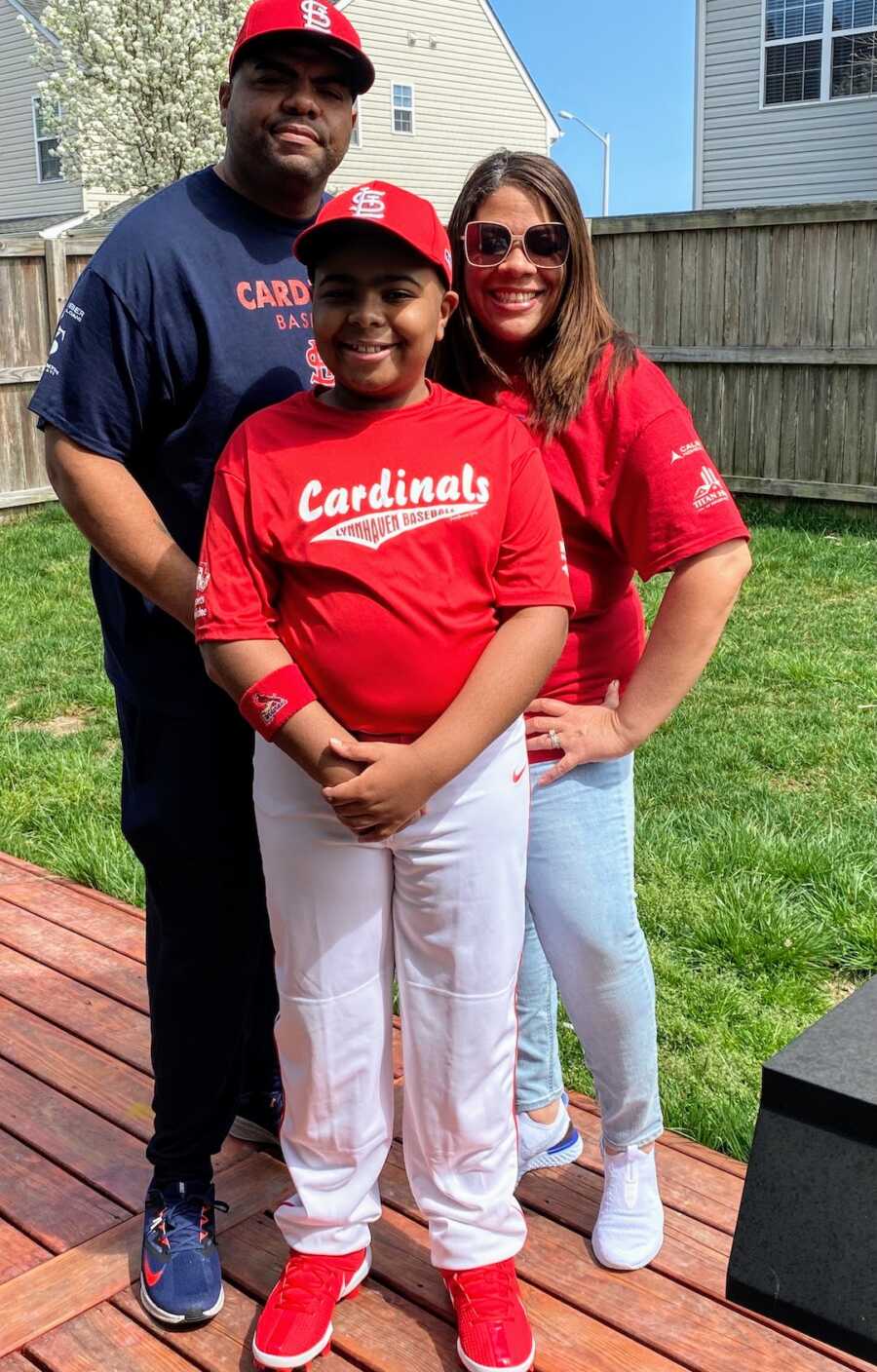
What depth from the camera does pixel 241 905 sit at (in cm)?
237

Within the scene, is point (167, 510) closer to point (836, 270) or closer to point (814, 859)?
point (814, 859)

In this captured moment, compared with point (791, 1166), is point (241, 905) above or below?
below

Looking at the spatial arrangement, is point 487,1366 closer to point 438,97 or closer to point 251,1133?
point 251,1133

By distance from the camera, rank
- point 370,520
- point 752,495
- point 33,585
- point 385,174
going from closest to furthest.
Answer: point 370,520, point 33,585, point 752,495, point 385,174

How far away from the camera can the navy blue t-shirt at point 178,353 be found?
81.4 inches

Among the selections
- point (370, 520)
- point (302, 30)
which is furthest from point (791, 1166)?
point (302, 30)

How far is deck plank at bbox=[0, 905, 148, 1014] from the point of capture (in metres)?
3.48

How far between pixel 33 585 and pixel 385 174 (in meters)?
18.7

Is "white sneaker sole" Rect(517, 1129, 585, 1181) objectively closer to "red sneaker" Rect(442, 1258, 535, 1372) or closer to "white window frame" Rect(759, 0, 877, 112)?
"red sneaker" Rect(442, 1258, 535, 1372)

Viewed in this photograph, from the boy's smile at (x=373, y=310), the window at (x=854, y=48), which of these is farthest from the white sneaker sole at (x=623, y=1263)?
the window at (x=854, y=48)

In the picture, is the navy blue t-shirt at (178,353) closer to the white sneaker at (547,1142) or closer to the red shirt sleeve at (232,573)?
the red shirt sleeve at (232,573)

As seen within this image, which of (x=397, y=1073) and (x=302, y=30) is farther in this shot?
(x=397, y=1073)

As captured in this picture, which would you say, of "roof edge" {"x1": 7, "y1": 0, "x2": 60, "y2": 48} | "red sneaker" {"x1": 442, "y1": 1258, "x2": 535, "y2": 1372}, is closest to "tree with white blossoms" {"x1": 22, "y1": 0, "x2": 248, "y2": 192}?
"roof edge" {"x1": 7, "y1": 0, "x2": 60, "y2": 48}

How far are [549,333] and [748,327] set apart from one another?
7.83 metres
